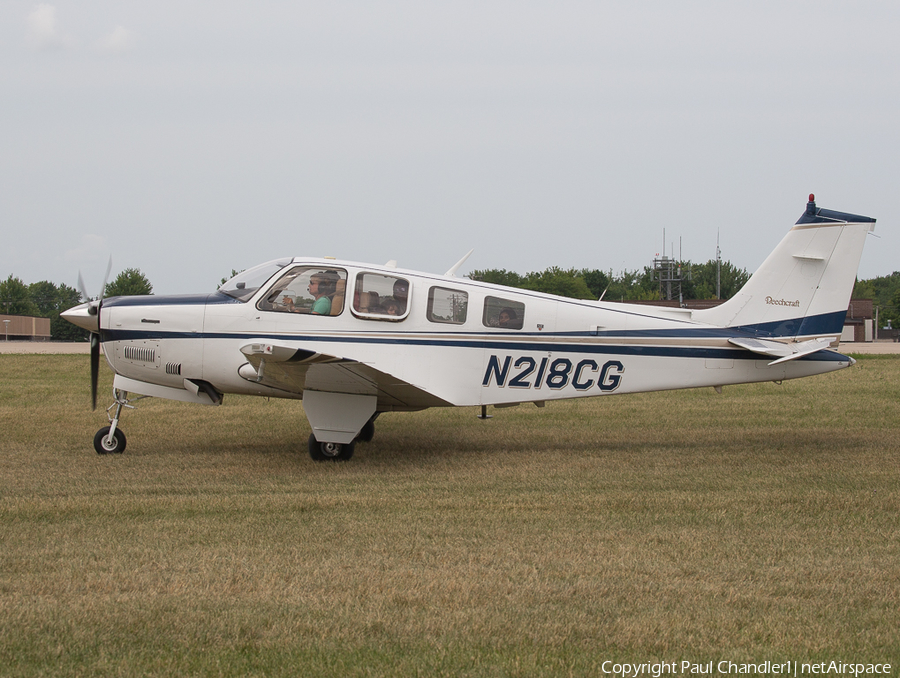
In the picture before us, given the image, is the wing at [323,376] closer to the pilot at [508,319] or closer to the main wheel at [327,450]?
the main wheel at [327,450]

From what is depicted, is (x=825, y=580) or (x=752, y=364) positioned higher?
(x=752, y=364)

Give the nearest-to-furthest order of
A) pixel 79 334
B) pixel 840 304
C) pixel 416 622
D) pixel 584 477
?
pixel 416 622 < pixel 584 477 < pixel 840 304 < pixel 79 334

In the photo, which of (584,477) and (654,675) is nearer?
(654,675)

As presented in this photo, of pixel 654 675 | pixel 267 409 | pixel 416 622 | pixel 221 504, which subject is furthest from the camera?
pixel 267 409

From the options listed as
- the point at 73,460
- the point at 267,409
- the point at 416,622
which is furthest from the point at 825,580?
the point at 267,409

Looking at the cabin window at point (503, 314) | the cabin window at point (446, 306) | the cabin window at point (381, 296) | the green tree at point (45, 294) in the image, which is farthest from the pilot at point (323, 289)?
the green tree at point (45, 294)

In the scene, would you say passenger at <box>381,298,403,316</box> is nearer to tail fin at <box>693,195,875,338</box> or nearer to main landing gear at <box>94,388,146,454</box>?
main landing gear at <box>94,388,146,454</box>

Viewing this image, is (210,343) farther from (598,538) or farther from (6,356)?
(6,356)

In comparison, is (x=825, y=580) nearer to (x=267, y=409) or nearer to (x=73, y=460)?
(x=73, y=460)

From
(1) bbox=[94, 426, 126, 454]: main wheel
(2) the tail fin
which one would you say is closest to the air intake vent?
Result: (1) bbox=[94, 426, 126, 454]: main wheel

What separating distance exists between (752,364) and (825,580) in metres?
5.14

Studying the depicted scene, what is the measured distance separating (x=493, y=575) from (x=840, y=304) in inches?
269

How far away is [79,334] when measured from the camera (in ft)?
233

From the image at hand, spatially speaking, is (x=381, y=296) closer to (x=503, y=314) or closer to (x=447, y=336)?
(x=447, y=336)
